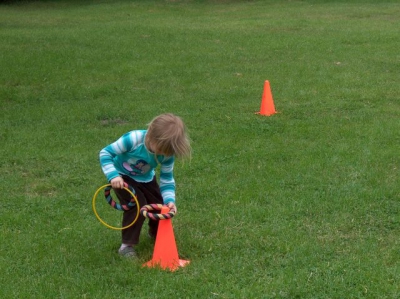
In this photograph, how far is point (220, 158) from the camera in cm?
711

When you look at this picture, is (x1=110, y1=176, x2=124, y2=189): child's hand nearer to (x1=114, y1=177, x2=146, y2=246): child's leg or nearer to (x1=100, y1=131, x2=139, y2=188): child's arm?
(x1=100, y1=131, x2=139, y2=188): child's arm

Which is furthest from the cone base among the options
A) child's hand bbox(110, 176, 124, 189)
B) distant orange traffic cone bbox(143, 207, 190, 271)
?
child's hand bbox(110, 176, 124, 189)

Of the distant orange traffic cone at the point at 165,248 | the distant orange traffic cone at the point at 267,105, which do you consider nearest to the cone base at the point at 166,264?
the distant orange traffic cone at the point at 165,248

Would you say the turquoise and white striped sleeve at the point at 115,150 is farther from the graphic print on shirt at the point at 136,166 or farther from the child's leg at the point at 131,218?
the child's leg at the point at 131,218

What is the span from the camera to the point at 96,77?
11.9m

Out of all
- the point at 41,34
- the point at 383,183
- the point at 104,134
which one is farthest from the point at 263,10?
the point at 383,183

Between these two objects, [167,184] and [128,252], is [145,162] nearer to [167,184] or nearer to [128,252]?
[167,184]

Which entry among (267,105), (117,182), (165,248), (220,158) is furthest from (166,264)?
(267,105)

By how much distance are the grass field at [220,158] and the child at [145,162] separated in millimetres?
291

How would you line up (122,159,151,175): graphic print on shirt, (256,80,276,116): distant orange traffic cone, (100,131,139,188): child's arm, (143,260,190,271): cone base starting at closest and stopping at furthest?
(100,131,139,188): child's arm
(143,260,190,271): cone base
(122,159,151,175): graphic print on shirt
(256,80,276,116): distant orange traffic cone

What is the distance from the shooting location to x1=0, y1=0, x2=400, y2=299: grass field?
175 inches

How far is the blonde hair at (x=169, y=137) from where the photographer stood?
4223 millimetres

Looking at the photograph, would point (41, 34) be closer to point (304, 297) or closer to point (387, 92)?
point (387, 92)

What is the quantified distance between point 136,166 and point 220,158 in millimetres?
2533
